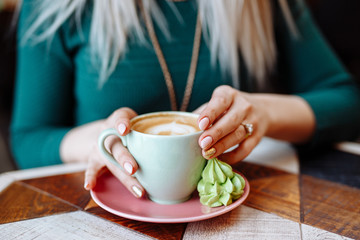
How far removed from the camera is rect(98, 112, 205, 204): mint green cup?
500 mm

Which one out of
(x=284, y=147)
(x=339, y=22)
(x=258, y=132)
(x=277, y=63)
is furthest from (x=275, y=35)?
(x=339, y=22)

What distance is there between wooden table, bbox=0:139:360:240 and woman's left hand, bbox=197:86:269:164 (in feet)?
0.28

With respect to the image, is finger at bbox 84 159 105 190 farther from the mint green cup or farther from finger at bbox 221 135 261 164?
finger at bbox 221 135 261 164

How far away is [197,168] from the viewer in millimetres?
542

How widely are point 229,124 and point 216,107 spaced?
4cm

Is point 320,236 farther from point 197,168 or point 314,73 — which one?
point 314,73

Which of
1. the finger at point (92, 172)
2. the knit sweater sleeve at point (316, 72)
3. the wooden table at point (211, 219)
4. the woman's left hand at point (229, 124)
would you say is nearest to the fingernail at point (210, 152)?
the woman's left hand at point (229, 124)

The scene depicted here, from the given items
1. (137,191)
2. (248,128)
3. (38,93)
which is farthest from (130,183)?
(38,93)

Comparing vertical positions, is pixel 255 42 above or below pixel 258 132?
above

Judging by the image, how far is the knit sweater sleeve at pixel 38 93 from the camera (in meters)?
0.97

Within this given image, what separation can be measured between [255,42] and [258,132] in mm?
419

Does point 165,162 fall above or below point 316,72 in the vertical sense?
above

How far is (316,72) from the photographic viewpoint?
109 centimetres

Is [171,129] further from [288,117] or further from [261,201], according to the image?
[288,117]
